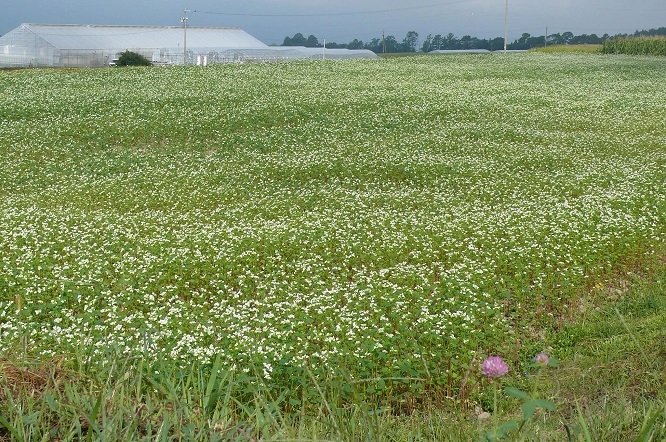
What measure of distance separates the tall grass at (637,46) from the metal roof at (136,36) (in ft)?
130

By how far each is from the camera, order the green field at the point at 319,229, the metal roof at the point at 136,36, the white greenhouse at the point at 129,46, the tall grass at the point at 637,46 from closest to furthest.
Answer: the green field at the point at 319,229 < the white greenhouse at the point at 129,46 < the metal roof at the point at 136,36 < the tall grass at the point at 637,46

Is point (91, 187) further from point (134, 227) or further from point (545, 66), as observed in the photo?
point (545, 66)

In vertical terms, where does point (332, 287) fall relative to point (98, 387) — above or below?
below

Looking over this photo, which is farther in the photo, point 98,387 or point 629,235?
point 629,235

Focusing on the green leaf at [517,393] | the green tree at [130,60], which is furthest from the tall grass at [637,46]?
the green leaf at [517,393]

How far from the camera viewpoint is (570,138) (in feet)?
75.7

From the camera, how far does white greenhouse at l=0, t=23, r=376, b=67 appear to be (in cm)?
6234

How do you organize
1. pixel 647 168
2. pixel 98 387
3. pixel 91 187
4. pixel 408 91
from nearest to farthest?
pixel 98 387 → pixel 91 187 → pixel 647 168 → pixel 408 91

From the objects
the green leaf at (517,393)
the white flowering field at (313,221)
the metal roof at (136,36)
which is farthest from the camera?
the metal roof at (136,36)

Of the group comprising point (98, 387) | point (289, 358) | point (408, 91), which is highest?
point (408, 91)

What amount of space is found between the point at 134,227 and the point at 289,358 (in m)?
6.51

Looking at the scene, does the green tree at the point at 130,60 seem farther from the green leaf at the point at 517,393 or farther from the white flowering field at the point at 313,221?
the green leaf at the point at 517,393

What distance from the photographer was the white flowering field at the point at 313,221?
8.29 m

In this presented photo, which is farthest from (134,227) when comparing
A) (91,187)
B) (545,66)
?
(545,66)
